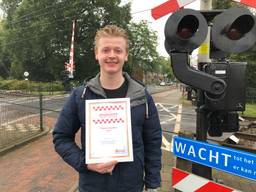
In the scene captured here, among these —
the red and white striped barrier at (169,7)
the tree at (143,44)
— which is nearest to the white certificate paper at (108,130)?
the red and white striped barrier at (169,7)

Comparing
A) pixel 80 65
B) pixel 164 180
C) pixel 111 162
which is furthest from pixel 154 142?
pixel 80 65

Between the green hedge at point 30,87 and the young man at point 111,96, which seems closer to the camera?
the young man at point 111,96

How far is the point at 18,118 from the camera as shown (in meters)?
10.9

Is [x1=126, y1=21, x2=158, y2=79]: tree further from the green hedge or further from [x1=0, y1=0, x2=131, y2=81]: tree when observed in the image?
the green hedge

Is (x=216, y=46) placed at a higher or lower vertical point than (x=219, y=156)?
higher

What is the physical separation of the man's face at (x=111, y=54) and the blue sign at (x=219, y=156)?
1370 millimetres

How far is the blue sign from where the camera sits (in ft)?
10.8

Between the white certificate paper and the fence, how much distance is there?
23.3 feet

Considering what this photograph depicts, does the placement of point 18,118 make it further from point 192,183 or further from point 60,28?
point 60,28

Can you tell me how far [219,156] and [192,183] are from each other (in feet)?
2.04

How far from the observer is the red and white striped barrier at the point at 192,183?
12.5 feet

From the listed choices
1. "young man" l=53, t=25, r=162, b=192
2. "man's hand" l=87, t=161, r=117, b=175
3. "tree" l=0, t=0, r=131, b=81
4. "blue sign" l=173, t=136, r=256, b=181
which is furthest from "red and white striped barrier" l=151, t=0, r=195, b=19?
"tree" l=0, t=0, r=131, b=81

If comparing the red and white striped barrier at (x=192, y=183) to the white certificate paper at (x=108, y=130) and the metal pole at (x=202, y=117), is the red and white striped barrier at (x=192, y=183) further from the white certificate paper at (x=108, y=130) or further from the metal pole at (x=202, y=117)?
the white certificate paper at (x=108, y=130)

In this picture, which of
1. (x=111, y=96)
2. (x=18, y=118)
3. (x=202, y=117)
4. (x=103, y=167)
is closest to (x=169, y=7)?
(x=202, y=117)
